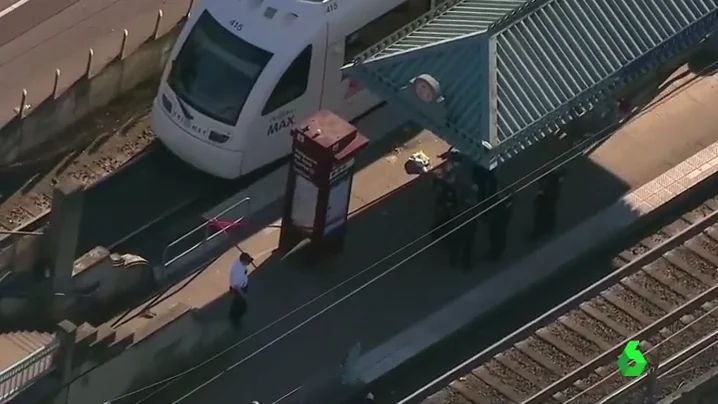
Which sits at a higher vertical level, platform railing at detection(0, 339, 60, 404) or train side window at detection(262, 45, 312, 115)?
train side window at detection(262, 45, 312, 115)

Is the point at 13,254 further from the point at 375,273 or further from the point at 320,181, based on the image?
the point at 375,273

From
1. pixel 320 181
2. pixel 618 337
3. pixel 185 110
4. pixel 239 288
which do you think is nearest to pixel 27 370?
pixel 239 288

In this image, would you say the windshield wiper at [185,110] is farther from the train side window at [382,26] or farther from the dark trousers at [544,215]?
the dark trousers at [544,215]

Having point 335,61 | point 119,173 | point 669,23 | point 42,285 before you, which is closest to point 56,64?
point 119,173

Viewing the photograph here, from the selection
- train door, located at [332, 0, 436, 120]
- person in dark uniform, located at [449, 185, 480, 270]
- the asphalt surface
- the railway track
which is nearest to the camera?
the railway track

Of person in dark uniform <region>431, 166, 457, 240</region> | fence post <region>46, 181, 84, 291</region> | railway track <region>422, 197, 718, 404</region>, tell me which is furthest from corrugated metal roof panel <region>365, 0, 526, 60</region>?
fence post <region>46, 181, 84, 291</region>

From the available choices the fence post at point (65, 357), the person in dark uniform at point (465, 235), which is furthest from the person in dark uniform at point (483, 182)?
the fence post at point (65, 357)

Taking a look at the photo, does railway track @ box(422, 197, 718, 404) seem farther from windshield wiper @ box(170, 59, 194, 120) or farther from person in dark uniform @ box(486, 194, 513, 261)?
windshield wiper @ box(170, 59, 194, 120)
